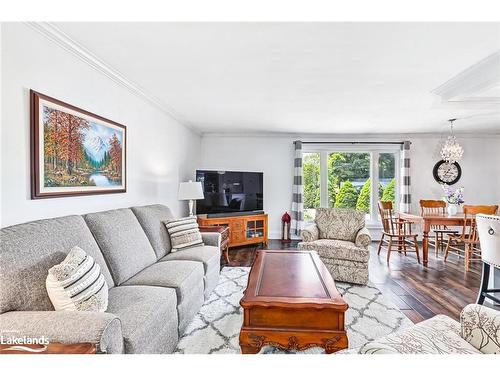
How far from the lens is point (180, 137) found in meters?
4.83

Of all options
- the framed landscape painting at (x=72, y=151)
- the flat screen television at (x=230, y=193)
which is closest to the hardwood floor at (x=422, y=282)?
the flat screen television at (x=230, y=193)

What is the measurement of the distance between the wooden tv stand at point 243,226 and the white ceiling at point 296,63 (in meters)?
1.84

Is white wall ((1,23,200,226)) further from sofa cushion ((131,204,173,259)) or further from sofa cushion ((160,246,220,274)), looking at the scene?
sofa cushion ((160,246,220,274))

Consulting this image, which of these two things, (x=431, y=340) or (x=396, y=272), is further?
(x=396, y=272)

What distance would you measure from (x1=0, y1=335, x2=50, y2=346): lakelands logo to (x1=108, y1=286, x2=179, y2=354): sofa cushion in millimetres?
321

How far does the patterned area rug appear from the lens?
7.01ft

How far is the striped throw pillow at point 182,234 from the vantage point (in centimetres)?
315

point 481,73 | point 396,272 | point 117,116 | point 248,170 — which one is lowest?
point 396,272

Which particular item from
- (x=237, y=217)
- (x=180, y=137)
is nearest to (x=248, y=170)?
(x=237, y=217)

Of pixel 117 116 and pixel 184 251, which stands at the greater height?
pixel 117 116

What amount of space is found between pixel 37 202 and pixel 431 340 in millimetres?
2466

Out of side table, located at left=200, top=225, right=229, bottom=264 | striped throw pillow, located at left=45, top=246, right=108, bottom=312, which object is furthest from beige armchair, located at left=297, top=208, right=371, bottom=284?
striped throw pillow, located at left=45, top=246, right=108, bottom=312

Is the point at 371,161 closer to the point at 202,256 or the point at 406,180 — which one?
the point at 406,180

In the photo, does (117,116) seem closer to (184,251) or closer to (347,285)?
(184,251)
